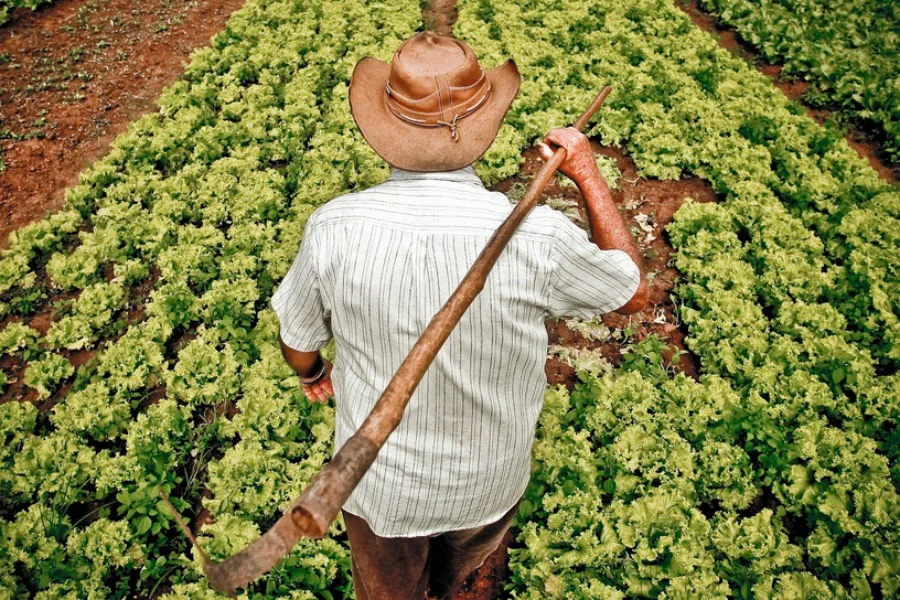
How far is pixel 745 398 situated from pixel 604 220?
8.51 ft

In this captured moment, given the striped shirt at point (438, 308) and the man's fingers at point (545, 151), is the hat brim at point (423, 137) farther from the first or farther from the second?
the man's fingers at point (545, 151)

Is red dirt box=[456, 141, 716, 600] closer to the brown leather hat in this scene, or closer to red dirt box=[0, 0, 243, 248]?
the brown leather hat

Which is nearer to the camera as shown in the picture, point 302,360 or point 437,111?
point 437,111

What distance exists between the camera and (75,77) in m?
7.97

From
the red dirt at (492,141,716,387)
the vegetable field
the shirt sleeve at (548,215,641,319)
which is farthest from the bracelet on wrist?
the red dirt at (492,141,716,387)

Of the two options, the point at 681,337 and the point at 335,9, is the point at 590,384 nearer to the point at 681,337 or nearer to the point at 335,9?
the point at 681,337

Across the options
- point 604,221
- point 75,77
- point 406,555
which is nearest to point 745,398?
point 604,221

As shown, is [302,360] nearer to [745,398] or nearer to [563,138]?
[563,138]

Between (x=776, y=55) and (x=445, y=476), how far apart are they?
8.76 meters

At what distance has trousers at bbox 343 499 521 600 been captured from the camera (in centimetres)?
249

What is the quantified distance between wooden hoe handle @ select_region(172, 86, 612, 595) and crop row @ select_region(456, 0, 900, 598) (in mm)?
2676

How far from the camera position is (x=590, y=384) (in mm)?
4461

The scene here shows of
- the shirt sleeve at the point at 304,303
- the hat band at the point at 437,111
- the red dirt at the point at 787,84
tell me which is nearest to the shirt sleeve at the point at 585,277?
the hat band at the point at 437,111

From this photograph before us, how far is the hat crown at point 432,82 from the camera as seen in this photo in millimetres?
2262
